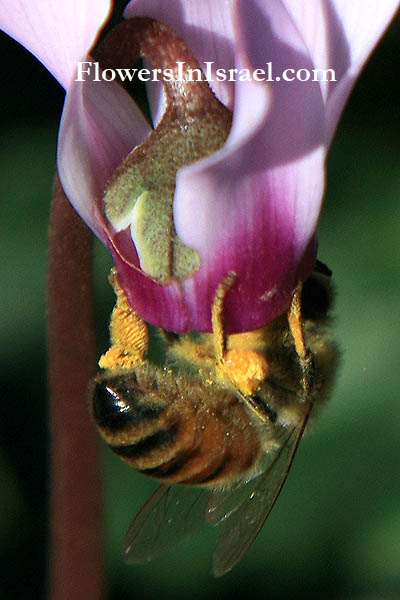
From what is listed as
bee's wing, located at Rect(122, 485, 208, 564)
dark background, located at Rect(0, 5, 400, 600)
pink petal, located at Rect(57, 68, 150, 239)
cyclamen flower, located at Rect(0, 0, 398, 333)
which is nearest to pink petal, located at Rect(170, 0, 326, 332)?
cyclamen flower, located at Rect(0, 0, 398, 333)

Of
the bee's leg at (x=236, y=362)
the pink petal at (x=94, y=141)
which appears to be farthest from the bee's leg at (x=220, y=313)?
the pink petal at (x=94, y=141)

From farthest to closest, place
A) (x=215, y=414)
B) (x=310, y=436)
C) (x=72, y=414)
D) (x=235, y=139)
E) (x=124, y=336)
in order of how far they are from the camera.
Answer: (x=310, y=436)
(x=72, y=414)
(x=215, y=414)
(x=124, y=336)
(x=235, y=139)

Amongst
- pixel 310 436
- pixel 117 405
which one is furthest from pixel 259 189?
pixel 310 436

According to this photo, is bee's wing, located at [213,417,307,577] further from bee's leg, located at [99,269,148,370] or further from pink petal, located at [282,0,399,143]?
pink petal, located at [282,0,399,143]

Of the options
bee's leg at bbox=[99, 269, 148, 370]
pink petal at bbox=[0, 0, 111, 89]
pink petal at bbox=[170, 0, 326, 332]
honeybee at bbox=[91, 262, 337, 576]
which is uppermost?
pink petal at bbox=[0, 0, 111, 89]

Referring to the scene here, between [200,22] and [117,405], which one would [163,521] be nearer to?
[117,405]

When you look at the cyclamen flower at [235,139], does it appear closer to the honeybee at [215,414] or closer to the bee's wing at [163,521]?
the honeybee at [215,414]

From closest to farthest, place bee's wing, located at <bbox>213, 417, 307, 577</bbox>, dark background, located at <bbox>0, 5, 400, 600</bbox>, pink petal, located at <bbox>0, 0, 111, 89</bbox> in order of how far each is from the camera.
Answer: pink petal, located at <bbox>0, 0, 111, 89</bbox> → bee's wing, located at <bbox>213, 417, 307, 577</bbox> → dark background, located at <bbox>0, 5, 400, 600</bbox>
